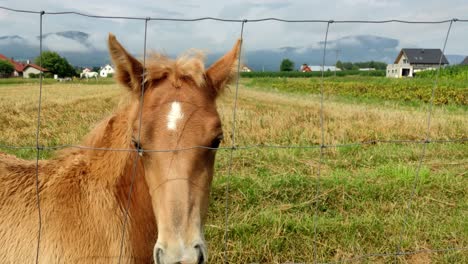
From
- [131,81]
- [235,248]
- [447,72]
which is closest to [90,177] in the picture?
[131,81]

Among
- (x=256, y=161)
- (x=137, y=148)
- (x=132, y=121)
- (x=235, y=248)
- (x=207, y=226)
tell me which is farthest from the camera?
(x=256, y=161)

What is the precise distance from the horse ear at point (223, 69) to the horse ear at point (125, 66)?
0.57m

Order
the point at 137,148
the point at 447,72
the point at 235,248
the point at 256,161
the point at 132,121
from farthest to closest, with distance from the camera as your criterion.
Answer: the point at 447,72, the point at 256,161, the point at 235,248, the point at 132,121, the point at 137,148

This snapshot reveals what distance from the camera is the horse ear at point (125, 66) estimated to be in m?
2.91

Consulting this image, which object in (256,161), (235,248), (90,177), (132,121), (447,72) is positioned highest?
(447,72)

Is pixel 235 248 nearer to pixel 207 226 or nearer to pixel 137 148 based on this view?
pixel 207 226

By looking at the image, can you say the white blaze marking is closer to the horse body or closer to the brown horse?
the brown horse

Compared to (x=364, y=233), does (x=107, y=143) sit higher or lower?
higher

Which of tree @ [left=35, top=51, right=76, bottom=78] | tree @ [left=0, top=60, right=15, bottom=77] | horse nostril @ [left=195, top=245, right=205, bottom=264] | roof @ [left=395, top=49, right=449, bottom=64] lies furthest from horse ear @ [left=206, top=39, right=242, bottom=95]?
roof @ [left=395, top=49, right=449, bottom=64]

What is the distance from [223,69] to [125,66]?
0.80 m

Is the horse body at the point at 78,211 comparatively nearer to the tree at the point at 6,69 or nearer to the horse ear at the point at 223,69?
the horse ear at the point at 223,69

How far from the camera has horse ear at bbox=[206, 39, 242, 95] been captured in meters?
3.29

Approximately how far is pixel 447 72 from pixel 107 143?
41.7 metres

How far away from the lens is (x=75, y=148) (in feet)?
11.6
